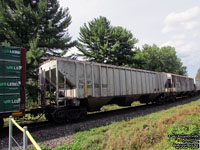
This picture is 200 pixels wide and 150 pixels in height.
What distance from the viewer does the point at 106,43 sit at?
25.6m

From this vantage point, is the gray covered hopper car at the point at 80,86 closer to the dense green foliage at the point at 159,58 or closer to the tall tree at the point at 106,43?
the tall tree at the point at 106,43

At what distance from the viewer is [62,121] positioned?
890 centimetres

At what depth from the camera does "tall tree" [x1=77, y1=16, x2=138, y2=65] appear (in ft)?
85.5

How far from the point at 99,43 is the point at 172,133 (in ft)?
71.8

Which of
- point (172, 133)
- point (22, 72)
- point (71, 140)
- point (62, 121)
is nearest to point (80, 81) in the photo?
point (62, 121)

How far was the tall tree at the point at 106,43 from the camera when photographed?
26.0 metres

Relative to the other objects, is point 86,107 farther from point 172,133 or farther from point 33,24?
point 33,24

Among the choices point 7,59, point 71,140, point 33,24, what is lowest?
point 71,140

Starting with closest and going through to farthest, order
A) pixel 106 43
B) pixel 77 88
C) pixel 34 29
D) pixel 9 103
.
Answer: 1. pixel 9 103
2. pixel 77 88
3. pixel 34 29
4. pixel 106 43

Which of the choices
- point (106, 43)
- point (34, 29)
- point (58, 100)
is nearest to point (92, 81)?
point (58, 100)

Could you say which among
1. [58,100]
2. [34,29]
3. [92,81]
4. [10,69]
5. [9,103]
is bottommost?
[58,100]

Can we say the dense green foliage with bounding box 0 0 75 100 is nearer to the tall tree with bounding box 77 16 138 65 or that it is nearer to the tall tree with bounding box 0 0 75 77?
the tall tree with bounding box 0 0 75 77

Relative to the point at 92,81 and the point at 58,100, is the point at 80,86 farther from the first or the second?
the point at 58,100

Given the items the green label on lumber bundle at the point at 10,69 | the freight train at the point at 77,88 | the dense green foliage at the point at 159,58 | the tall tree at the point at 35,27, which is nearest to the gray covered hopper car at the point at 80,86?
the freight train at the point at 77,88
